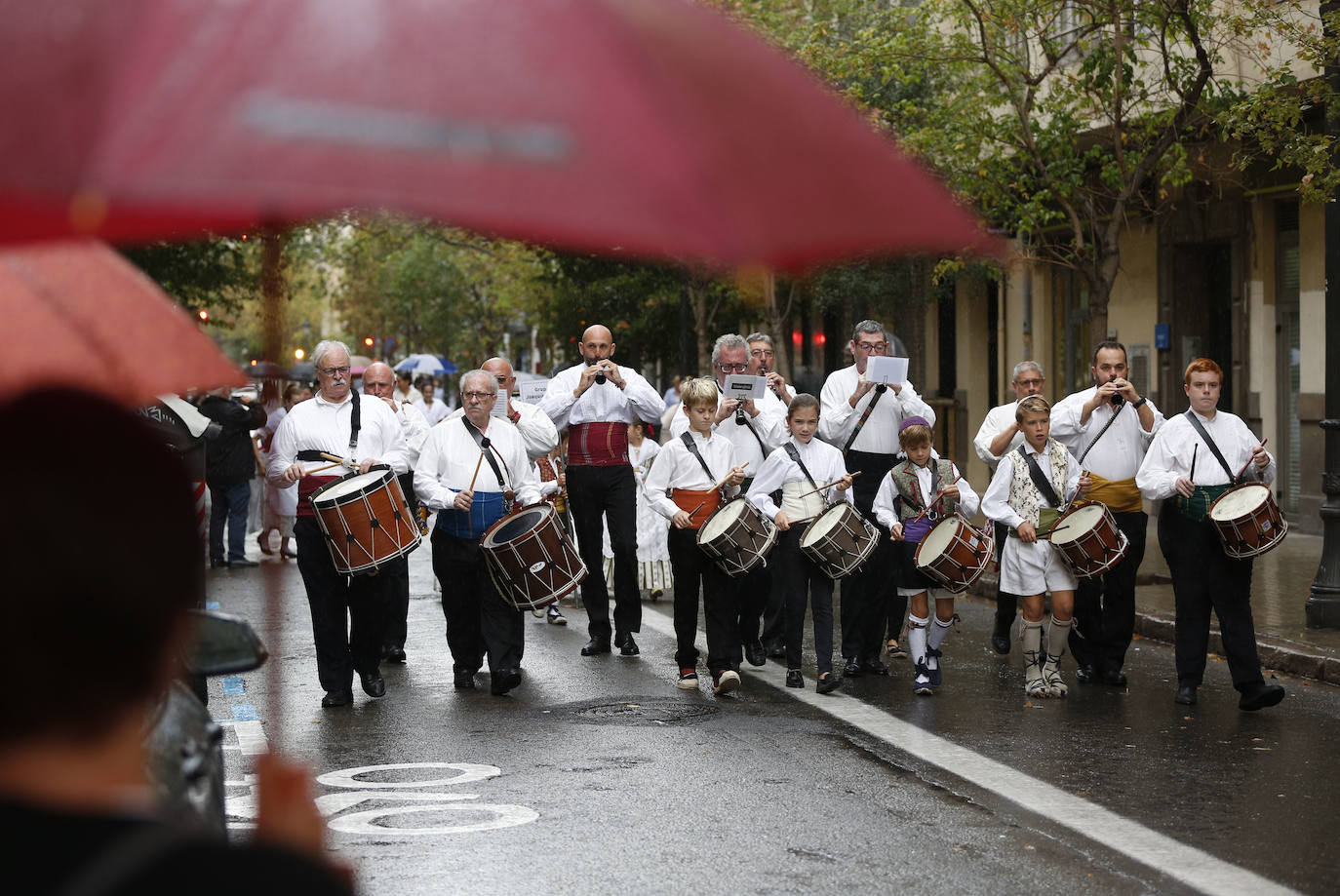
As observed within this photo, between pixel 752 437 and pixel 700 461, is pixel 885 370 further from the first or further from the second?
pixel 700 461

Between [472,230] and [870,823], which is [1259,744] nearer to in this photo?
[870,823]

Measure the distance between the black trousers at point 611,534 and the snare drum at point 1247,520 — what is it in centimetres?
395

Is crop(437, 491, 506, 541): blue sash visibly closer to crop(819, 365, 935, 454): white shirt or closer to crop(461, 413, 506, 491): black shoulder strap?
crop(461, 413, 506, 491): black shoulder strap

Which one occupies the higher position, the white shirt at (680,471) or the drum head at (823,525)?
the white shirt at (680,471)

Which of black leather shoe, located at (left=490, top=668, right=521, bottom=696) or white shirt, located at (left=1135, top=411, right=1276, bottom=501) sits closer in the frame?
white shirt, located at (left=1135, top=411, right=1276, bottom=501)

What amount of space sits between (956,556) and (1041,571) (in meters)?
0.49

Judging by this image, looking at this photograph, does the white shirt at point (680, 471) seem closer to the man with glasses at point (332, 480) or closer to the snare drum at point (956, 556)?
the snare drum at point (956, 556)

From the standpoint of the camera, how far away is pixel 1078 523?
9.81 metres

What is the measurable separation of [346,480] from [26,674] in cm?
774

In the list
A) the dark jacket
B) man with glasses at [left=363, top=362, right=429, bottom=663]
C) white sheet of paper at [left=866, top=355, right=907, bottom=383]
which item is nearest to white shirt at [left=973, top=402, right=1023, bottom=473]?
white sheet of paper at [left=866, top=355, right=907, bottom=383]

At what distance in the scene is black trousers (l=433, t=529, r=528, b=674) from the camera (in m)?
10.0

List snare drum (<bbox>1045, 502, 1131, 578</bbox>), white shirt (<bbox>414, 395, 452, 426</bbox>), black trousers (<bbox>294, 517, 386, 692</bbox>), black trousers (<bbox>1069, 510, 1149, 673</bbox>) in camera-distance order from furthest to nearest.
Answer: white shirt (<bbox>414, 395, 452, 426</bbox>), black trousers (<bbox>1069, 510, 1149, 673</bbox>), snare drum (<bbox>1045, 502, 1131, 578</bbox>), black trousers (<bbox>294, 517, 386, 692</bbox>)

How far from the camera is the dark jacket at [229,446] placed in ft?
54.1

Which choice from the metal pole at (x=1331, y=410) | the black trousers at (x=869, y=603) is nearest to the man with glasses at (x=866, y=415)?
the black trousers at (x=869, y=603)
